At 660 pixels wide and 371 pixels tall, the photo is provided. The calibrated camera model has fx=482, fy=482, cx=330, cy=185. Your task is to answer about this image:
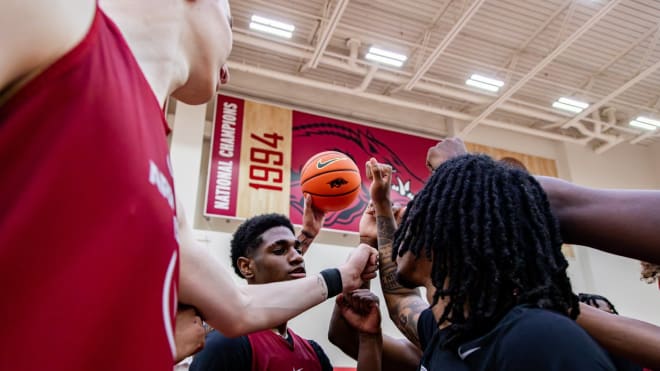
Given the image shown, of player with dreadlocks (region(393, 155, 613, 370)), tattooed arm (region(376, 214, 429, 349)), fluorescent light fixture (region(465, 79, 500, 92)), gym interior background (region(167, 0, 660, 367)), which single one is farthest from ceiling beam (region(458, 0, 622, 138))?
player with dreadlocks (region(393, 155, 613, 370))

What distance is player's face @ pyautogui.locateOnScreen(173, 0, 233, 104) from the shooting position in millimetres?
1136

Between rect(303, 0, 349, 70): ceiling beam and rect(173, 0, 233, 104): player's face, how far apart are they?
531cm

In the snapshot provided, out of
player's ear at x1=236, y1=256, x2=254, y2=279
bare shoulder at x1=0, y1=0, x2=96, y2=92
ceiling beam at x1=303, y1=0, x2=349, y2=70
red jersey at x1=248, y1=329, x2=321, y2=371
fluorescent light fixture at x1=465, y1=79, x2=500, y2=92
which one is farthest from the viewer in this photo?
fluorescent light fixture at x1=465, y1=79, x2=500, y2=92

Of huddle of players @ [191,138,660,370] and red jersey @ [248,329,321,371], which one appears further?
red jersey @ [248,329,321,371]

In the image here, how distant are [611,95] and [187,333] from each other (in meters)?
8.85

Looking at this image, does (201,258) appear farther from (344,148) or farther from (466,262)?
(344,148)

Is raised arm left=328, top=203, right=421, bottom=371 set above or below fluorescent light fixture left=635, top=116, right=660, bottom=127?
below

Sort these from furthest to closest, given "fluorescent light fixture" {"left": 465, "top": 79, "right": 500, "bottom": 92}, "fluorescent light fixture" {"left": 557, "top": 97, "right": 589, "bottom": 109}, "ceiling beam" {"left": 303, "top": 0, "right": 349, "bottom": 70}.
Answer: "fluorescent light fixture" {"left": 557, "top": 97, "right": 589, "bottom": 109}
"fluorescent light fixture" {"left": 465, "top": 79, "right": 500, "bottom": 92}
"ceiling beam" {"left": 303, "top": 0, "right": 349, "bottom": 70}

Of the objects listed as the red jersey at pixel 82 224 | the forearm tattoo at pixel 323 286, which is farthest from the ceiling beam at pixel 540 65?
the red jersey at pixel 82 224

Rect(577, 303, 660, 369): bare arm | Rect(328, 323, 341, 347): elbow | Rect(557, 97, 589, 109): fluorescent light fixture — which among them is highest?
Rect(557, 97, 589, 109): fluorescent light fixture

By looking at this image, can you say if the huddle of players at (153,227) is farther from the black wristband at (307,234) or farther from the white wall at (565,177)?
the white wall at (565,177)

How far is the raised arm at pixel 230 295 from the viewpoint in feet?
4.27

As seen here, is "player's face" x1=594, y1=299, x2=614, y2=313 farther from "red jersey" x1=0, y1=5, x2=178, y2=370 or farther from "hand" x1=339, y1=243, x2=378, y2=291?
"red jersey" x1=0, y1=5, x2=178, y2=370

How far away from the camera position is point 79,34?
0.67 metres
